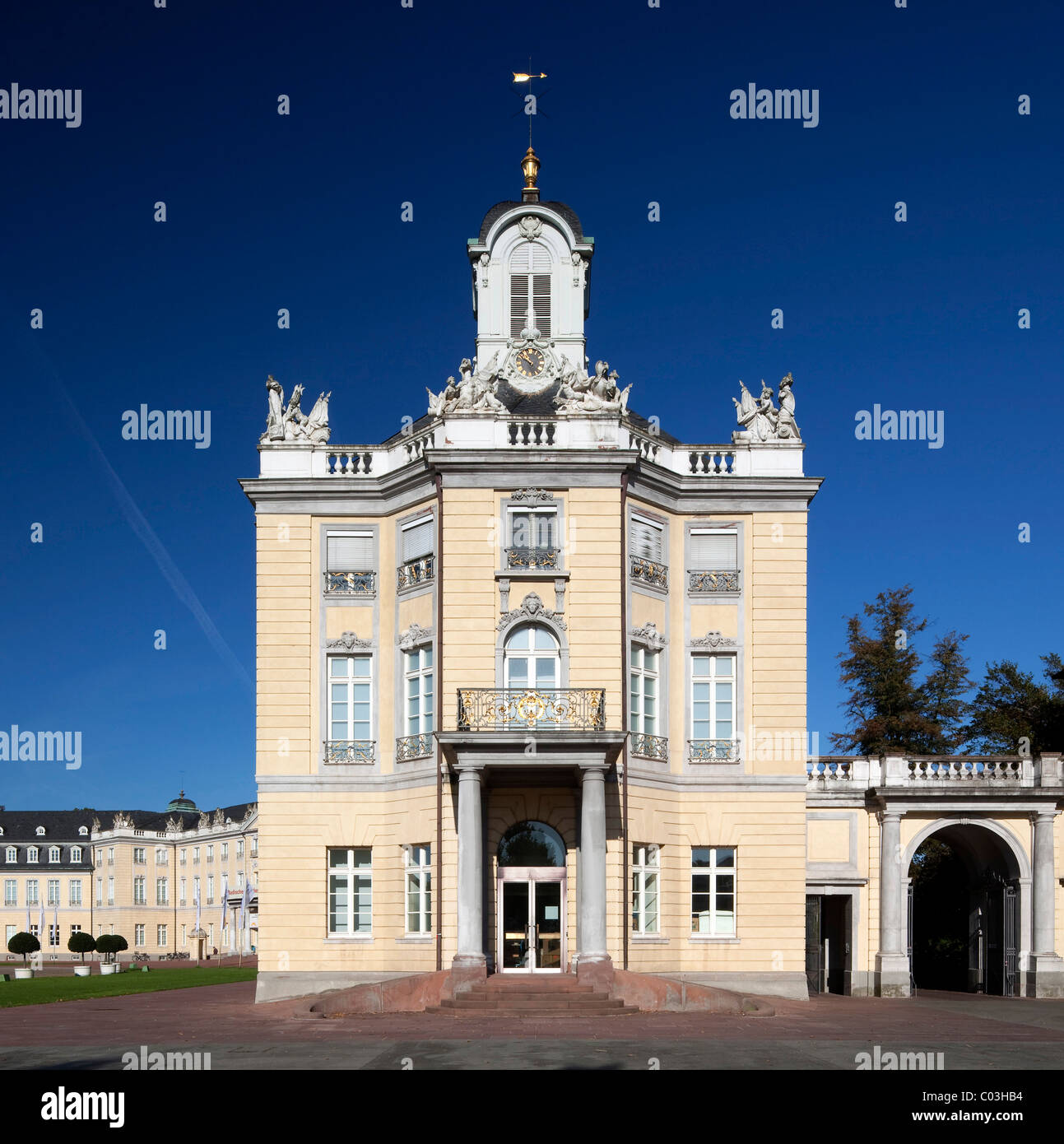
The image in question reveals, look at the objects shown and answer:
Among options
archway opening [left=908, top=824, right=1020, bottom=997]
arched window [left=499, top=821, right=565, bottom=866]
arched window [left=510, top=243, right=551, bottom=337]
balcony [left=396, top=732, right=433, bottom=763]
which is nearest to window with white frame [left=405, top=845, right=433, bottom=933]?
arched window [left=499, top=821, right=565, bottom=866]

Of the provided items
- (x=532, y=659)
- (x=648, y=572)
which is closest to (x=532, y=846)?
(x=532, y=659)

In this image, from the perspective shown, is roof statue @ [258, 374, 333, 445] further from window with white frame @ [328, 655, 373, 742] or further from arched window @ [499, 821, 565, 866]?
arched window @ [499, 821, 565, 866]

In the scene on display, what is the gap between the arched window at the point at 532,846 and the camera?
1224 inches

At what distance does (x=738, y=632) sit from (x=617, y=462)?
17.5 ft

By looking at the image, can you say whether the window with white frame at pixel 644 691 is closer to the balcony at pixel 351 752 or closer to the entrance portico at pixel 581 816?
the entrance portico at pixel 581 816

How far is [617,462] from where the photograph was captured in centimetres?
3172

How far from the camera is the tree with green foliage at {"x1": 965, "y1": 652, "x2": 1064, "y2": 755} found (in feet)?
156

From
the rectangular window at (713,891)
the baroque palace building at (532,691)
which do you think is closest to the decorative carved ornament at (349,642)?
the baroque palace building at (532,691)

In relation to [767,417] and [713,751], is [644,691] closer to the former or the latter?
[713,751]

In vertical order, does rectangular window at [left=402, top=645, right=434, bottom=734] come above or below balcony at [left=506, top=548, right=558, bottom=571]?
below

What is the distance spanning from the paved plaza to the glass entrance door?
3.82 metres
